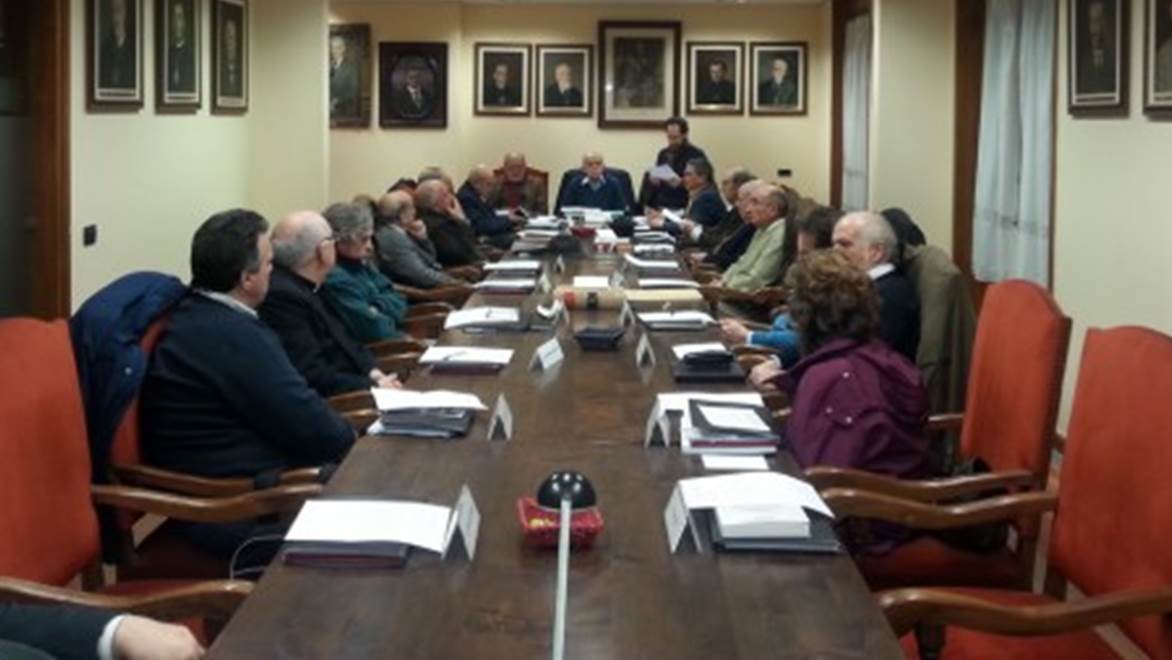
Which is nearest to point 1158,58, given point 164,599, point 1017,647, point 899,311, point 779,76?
point 899,311

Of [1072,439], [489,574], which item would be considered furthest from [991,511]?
[489,574]

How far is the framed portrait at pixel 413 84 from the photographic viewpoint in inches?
543

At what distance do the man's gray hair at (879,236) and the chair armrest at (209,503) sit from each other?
7.44ft

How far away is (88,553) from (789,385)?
5.97 feet

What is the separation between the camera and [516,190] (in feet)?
41.1

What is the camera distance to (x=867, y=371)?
3.67m

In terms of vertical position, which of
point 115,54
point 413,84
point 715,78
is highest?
point 715,78

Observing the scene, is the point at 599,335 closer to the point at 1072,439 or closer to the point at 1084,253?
the point at 1072,439

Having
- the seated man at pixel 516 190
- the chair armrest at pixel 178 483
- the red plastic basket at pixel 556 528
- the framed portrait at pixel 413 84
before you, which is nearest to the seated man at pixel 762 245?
the seated man at pixel 516 190

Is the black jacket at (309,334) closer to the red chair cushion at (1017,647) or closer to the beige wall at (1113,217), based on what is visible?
the red chair cushion at (1017,647)

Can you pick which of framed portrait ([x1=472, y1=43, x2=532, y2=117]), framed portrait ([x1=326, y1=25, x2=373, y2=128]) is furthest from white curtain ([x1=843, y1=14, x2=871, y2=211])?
framed portrait ([x1=326, y1=25, x2=373, y2=128])

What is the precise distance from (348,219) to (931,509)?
120 inches

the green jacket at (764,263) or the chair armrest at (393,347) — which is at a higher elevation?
the green jacket at (764,263)

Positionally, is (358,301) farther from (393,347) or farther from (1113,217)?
(1113,217)
